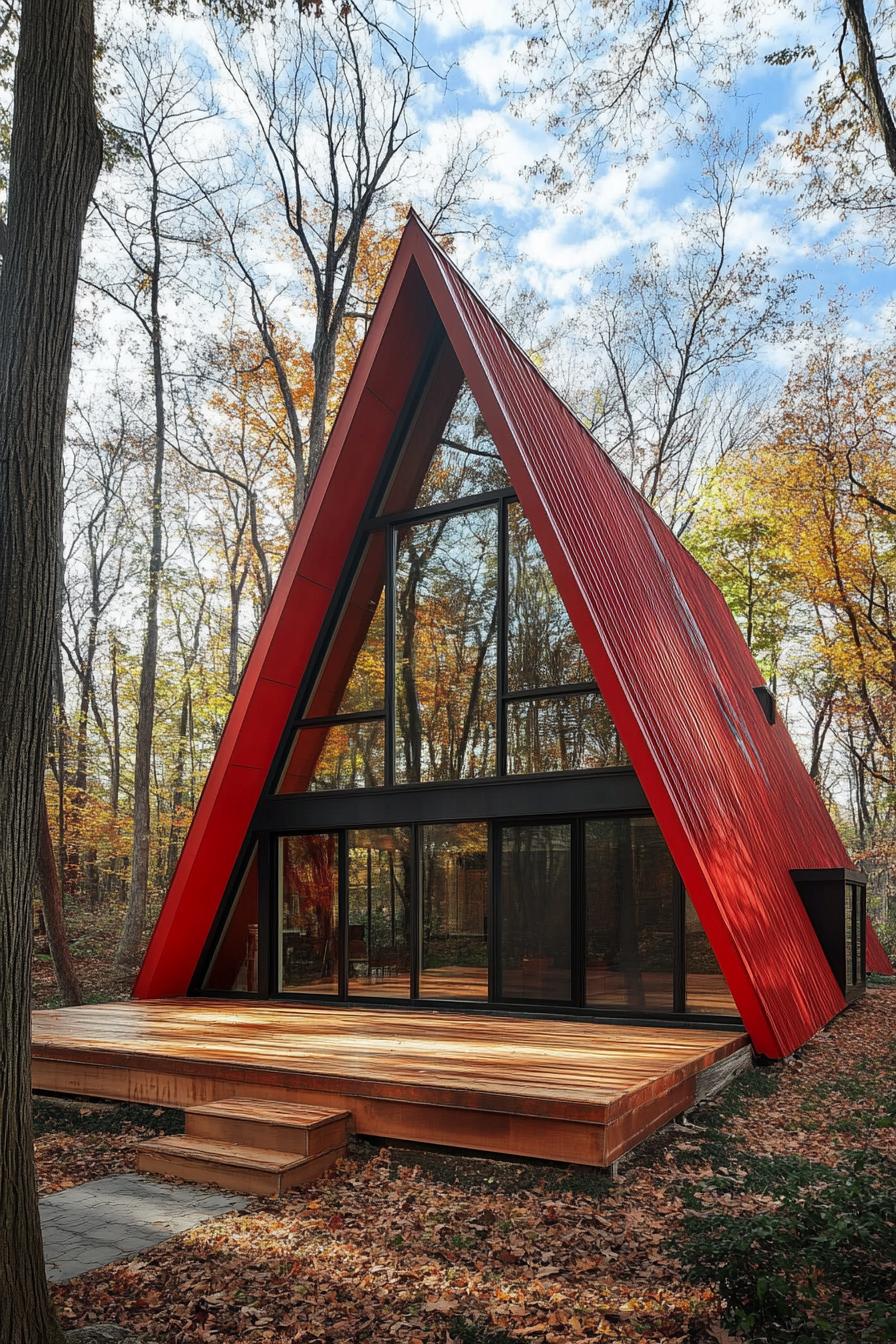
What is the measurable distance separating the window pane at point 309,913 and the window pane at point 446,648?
4.28 ft

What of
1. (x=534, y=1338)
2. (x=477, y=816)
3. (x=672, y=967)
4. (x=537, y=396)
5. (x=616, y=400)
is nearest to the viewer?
(x=534, y=1338)

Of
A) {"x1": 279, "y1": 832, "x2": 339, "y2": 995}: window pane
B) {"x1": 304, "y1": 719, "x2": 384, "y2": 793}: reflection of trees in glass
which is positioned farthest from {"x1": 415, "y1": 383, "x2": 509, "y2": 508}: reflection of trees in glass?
{"x1": 279, "y1": 832, "x2": 339, "y2": 995}: window pane

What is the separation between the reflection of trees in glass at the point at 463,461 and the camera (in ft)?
31.6

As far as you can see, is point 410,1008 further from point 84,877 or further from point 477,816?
point 84,877

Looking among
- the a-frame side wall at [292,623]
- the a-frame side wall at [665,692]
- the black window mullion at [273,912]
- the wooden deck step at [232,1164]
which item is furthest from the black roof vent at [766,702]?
the wooden deck step at [232,1164]

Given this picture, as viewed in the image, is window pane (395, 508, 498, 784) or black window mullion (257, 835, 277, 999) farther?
black window mullion (257, 835, 277, 999)

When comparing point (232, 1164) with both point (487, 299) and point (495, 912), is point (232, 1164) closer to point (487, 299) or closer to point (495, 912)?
point (495, 912)

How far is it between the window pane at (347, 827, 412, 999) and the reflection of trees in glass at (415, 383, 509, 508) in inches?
133

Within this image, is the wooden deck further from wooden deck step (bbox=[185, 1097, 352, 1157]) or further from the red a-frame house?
the red a-frame house

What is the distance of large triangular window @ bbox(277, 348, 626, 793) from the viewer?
29.1ft

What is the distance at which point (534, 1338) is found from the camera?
3500 mm

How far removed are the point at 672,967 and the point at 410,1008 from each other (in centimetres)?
258

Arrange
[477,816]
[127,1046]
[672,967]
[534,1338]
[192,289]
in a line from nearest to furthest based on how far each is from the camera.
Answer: [534,1338] → [127,1046] → [672,967] → [477,816] → [192,289]

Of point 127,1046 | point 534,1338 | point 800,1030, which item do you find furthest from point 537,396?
point 534,1338
